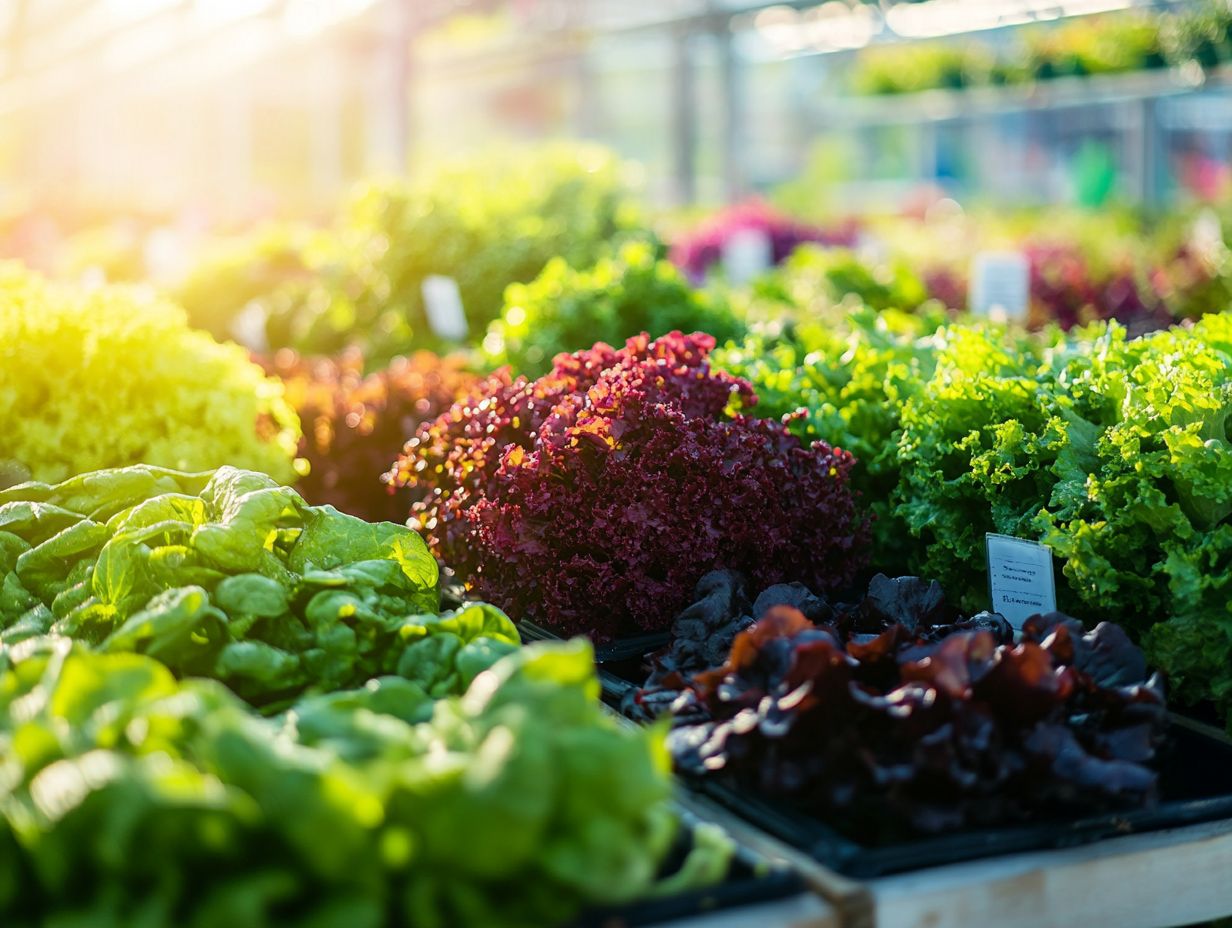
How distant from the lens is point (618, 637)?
2.41m

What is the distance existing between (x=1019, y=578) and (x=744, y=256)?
481cm

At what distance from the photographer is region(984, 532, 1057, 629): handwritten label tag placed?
7.29ft

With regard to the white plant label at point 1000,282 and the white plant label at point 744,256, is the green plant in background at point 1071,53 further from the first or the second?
the white plant label at point 1000,282

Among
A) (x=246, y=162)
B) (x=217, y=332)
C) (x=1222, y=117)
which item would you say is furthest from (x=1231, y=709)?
(x=246, y=162)

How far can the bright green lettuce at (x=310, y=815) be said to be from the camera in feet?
3.95

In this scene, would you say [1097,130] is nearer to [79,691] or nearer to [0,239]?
[0,239]

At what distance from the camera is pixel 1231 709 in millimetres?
2004

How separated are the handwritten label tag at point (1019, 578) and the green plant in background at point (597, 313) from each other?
1.57m

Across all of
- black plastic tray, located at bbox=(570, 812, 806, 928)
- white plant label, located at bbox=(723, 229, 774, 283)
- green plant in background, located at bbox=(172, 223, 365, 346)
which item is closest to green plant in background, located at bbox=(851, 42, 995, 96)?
white plant label, located at bbox=(723, 229, 774, 283)

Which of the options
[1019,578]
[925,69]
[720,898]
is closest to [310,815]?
[720,898]

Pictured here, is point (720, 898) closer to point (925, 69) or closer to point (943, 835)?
point (943, 835)

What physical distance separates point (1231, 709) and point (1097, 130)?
461 inches

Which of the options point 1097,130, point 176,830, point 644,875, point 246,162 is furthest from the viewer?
point 246,162

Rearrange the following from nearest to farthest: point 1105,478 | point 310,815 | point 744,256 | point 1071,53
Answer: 1. point 310,815
2. point 1105,478
3. point 744,256
4. point 1071,53
